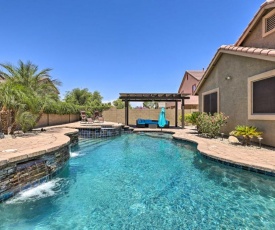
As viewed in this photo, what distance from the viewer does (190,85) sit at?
1399 inches

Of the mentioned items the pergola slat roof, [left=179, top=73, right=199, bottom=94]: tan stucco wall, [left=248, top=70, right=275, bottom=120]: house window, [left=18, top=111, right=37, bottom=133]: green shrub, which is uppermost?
[left=179, top=73, right=199, bottom=94]: tan stucco wall

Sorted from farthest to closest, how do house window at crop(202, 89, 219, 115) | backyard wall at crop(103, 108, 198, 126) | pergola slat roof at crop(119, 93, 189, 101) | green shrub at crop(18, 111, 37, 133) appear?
backyard wall at crop(103, 108, 198, 126) → pergola slat roof at crop(119, 93, 189, 101) → house window at crop(202, 89, 219, 115) → green shrub at crop(18, 111, 37, 133)

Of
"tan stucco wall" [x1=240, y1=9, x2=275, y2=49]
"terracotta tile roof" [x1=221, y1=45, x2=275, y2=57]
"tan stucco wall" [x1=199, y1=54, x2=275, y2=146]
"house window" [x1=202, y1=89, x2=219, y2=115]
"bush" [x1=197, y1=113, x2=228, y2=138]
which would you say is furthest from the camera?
"house window" [x1=202, y1=89, x2=219, y2=115]

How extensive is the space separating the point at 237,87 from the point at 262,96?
2.13 m

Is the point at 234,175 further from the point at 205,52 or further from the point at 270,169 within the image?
the point at 205,52

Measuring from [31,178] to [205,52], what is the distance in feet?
76.6

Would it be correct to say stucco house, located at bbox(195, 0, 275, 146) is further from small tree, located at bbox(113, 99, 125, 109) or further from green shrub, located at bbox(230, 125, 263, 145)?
small tree, located at bbox(113, 99, 125, 109)

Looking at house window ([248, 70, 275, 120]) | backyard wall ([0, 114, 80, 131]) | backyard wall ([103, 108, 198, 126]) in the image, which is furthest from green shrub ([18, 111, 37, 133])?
backyard wall ([103, 108, 198, 126])

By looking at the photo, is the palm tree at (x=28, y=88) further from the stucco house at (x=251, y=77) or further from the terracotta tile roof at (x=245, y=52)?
the stucco house at (x=251, y=77)

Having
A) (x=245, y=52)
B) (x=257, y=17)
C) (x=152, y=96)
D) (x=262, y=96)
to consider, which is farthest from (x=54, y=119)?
(x=257, y=17)

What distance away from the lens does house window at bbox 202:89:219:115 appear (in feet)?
45.3

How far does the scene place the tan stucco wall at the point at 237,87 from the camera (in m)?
8.89

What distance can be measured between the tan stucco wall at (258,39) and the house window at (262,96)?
5.66ft

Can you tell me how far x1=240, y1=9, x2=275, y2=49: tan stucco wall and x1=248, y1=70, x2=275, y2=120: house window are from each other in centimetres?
172
